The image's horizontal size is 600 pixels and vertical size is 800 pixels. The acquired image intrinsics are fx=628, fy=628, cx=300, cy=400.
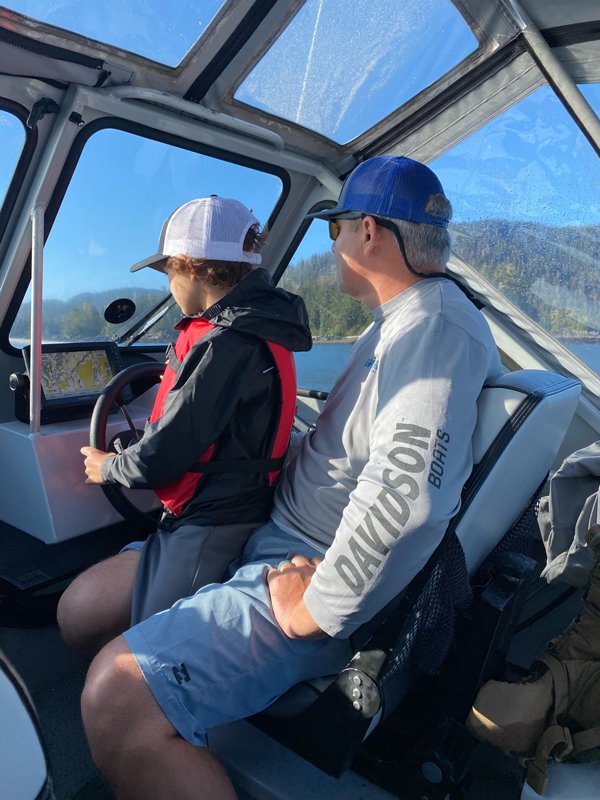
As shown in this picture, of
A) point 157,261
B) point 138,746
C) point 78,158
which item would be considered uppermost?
point 78,158

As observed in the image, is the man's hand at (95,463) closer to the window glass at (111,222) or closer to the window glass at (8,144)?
the window glass at (111,222)

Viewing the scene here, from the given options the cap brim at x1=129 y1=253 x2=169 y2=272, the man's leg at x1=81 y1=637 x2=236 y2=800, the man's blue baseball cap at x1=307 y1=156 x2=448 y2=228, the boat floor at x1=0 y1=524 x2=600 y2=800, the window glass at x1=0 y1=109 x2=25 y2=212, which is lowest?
the boat floor at x1=0 y1=524 x2=600 y2=800

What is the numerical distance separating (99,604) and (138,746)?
1.85ft

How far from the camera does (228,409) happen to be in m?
1.51

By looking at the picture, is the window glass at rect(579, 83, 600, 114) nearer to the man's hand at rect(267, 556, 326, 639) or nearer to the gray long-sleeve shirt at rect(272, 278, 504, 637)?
the gray long-sleeve shirt at rect(272, 278, 504, 637)

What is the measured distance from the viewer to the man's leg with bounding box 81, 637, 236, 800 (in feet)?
4.01

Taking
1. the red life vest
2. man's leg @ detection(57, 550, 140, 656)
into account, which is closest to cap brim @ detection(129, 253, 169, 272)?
the red life vest

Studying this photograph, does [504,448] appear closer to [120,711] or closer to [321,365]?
[120,711]

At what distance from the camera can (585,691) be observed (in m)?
1.31

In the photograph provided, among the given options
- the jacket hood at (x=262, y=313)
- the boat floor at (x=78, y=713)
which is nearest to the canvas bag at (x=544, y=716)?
the boat floor at (x=78, y=713)

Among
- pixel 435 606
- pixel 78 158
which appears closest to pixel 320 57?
pixel 78 158

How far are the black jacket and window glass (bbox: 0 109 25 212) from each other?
1.20m

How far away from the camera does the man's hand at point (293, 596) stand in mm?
1275

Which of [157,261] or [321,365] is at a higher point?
[157,261]
